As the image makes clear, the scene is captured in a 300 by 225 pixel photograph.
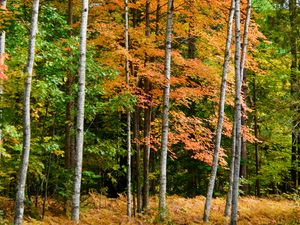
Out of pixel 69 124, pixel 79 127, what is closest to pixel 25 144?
pixel 79 127

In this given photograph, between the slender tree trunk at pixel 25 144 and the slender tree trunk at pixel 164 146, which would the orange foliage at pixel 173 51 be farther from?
the slender tree trunk at pixel 25 144

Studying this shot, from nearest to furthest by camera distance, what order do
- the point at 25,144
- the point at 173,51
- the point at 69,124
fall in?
1. the point at 25,144
2. the point at 69,124
3. the point at 173,51

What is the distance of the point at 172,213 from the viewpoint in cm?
1229

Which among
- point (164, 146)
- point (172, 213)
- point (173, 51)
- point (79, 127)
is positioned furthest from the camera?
point (173, 51)

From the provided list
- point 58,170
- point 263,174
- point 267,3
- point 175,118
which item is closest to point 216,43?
point 175,118

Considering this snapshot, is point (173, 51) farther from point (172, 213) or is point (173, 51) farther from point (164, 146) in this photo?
point (172, 213)

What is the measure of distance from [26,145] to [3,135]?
1.51 m

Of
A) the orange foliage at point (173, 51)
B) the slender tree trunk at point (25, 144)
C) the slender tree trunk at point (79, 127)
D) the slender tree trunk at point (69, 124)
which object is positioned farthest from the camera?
the orange foliage at point (173, 51)

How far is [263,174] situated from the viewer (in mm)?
20734

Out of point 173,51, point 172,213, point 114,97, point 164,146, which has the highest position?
point 173,51

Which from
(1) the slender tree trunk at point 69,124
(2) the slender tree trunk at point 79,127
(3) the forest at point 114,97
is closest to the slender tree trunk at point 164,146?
(3) the forest at point 114,97

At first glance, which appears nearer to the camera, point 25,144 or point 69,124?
point 25,144

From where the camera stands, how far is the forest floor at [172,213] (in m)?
10.3

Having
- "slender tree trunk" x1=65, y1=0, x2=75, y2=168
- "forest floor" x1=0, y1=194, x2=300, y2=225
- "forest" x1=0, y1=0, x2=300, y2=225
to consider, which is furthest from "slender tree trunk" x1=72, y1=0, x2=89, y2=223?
"slender tree trunk" x1=65, y1=0, x2=75, y2=168
